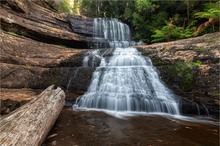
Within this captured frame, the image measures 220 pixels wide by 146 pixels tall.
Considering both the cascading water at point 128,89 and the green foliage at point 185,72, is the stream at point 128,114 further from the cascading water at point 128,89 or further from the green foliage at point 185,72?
the green foliage at point 185,72

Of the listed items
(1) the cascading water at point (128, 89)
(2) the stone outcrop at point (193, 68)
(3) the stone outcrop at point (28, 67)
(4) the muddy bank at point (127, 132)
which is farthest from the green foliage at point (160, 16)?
(4) the muddy bank at point (127, 132)

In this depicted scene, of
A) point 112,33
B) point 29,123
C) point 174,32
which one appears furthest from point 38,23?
point 29,123

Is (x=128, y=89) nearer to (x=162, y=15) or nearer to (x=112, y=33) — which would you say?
(x=112, y=33)

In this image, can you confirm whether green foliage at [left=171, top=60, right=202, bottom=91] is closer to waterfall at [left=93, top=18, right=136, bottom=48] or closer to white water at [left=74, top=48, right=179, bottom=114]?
white water at [left=74, top=48, right=179, bottom=114]

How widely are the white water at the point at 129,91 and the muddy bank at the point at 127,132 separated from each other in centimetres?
105

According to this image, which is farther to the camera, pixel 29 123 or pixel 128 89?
pixel 128 89

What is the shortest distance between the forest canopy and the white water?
4.73 m

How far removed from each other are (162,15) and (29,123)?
12.8 metres

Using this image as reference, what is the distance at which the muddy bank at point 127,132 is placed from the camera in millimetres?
3072

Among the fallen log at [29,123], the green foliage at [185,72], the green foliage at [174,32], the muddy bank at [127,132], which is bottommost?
the muddy bank at [127,132]

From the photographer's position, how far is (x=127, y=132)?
3.59m

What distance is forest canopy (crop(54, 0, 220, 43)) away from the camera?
10570mm

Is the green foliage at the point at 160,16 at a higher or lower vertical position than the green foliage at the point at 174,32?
higher

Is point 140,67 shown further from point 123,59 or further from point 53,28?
point 53,28
